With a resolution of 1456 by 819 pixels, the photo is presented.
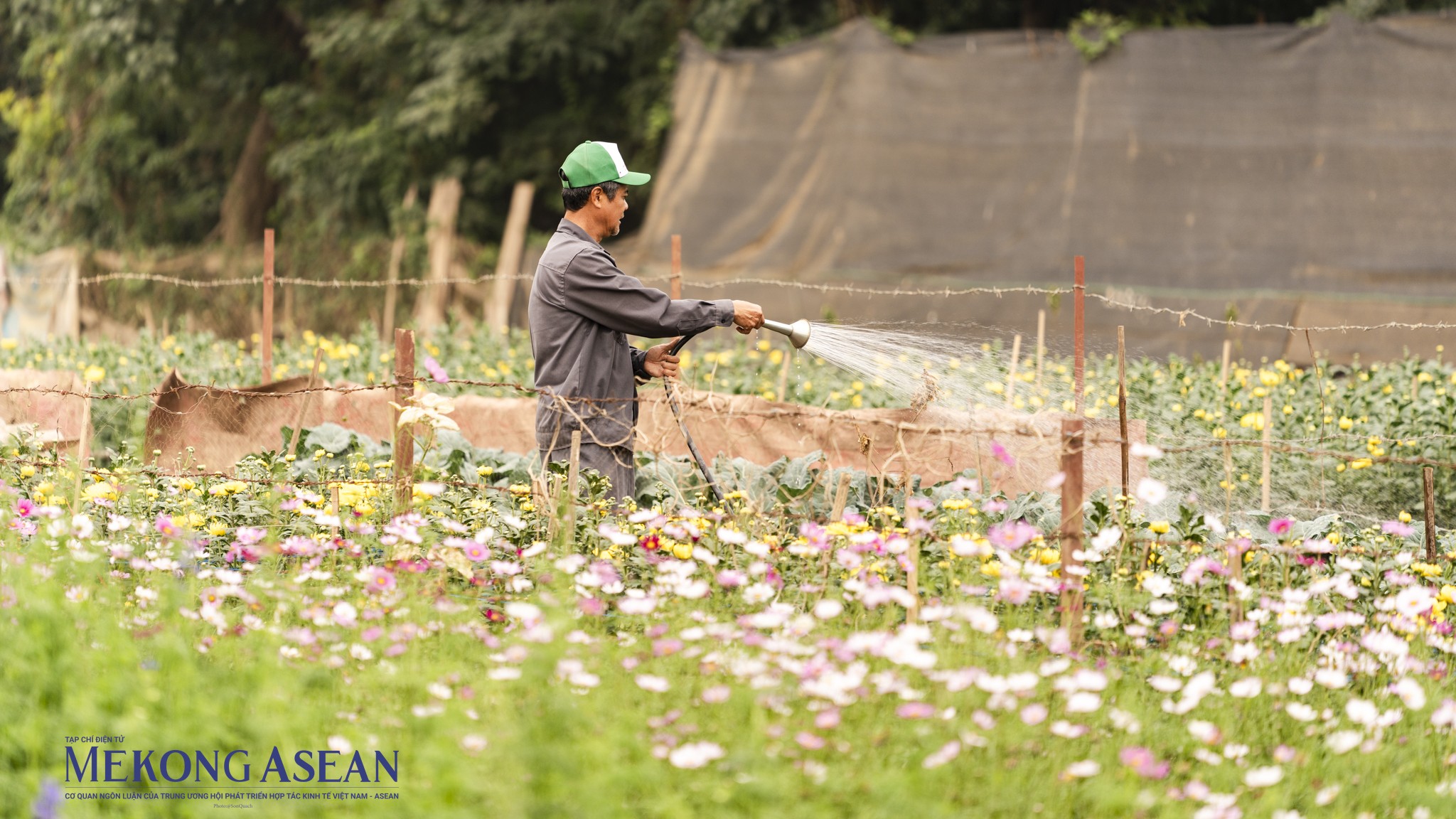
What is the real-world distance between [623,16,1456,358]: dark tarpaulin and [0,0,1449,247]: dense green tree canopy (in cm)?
208

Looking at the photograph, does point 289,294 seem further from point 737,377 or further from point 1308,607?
point 1308,607

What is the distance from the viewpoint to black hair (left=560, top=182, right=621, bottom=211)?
15.1 feet

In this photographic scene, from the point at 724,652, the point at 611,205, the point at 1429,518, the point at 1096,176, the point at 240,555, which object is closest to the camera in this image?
the point at 724,652

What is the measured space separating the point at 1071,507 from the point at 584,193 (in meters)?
1.85

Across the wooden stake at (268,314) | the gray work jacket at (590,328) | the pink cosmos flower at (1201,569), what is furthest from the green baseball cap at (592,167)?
the wooden stake at (268,314)

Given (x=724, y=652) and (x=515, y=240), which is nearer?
(x=724, y=652)

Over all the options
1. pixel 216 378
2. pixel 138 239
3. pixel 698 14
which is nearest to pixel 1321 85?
pixel 698 14

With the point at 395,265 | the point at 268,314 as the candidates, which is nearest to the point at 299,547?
the point at 268,314

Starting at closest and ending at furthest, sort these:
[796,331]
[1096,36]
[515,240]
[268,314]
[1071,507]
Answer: [1071,507] < [796,331] < [268,314] < [1096,36] < [515,240]

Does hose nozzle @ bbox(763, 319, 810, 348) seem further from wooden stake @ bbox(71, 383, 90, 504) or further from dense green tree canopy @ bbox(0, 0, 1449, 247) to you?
dense green tree canopy @ bbox(0, 0, 1449, 247)

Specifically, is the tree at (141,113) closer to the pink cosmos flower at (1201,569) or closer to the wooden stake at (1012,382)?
the wooden stake at (1012,382)

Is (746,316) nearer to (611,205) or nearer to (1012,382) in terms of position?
(611,205)

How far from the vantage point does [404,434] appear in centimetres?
455

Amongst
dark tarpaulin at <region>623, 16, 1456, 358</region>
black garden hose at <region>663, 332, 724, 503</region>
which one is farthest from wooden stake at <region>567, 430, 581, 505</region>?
dark tarpaulin at <region>623, 16, 1456, 358</region>
